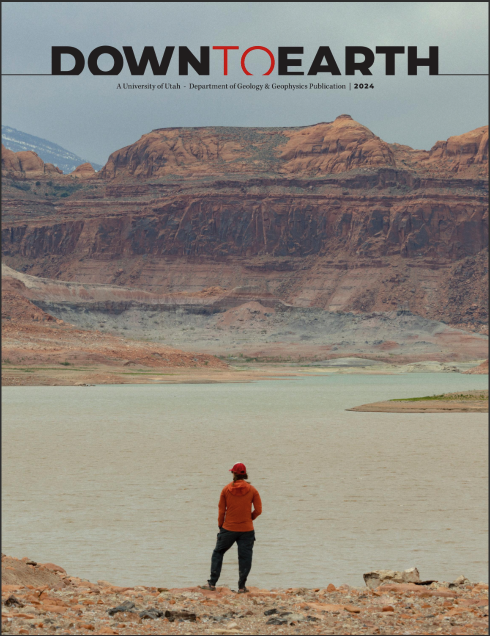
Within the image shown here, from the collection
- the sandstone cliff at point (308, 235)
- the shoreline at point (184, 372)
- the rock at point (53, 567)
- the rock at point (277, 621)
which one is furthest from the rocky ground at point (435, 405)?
the sandstone cliff at point (308, 235)

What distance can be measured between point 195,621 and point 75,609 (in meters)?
1.20

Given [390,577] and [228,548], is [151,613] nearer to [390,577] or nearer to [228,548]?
[228,548]

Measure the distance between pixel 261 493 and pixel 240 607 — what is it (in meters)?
9.14

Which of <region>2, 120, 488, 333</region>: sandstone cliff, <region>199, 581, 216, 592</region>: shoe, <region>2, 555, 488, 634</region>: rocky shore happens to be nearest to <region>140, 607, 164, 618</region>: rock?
<region>2, 555, 488, 634</region>: rocky shore

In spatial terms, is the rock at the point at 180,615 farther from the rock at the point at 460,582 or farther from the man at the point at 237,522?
the rock at the point at 460,582

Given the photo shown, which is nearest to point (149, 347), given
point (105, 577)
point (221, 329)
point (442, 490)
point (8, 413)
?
point (221, 329)

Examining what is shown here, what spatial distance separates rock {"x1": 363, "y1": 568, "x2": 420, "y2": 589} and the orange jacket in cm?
152

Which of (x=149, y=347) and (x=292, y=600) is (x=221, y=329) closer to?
(x=149, y=347)

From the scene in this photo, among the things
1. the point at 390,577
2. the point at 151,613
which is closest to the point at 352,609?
the point at 390,577

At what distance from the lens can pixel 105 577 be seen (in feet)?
37.2

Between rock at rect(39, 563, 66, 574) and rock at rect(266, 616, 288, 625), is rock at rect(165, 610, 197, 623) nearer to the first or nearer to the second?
rock at rect(266, 616, 288, 625)

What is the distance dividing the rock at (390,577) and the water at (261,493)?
704 mm

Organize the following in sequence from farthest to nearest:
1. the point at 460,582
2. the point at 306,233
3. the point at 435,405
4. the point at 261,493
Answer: the point at 306,233, the point at 435,405, the point at 261,493, the point at 460,582

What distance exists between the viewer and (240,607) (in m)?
9.28
